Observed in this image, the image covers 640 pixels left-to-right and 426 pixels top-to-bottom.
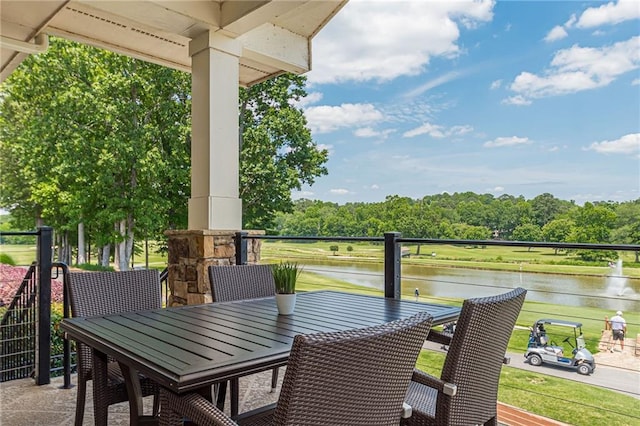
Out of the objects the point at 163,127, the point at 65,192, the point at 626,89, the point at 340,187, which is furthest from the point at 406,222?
the point at 626,89

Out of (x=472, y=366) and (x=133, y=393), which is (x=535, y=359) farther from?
(x=133, y=393)

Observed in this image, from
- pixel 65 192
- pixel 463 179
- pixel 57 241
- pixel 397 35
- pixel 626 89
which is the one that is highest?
pixel 397 35

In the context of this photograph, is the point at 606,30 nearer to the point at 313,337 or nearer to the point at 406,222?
the point at 406,222

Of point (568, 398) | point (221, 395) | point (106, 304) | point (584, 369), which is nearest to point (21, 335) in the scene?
point (106, 304)

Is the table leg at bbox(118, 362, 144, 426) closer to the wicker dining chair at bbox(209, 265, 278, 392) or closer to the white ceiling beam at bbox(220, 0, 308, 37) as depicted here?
the wicker dining chair at bbox(209, 265, 278, 392)

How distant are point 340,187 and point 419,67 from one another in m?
10.3

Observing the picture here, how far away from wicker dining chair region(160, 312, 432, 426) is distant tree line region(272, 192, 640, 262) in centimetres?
1444

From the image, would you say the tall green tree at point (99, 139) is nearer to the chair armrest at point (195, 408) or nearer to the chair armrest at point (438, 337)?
the chair armrest at point (438, 337)

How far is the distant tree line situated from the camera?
16594 mm

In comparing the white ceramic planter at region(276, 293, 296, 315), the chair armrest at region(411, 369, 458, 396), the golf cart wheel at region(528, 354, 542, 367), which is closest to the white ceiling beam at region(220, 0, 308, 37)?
the white ceramic planter at region(276, 293, 296, 315)

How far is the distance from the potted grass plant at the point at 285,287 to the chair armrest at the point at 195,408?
2.60ft

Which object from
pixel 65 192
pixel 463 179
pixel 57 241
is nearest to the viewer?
pixel 65 192

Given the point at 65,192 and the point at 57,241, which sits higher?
the point at 65,192

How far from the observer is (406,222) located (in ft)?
61.3
